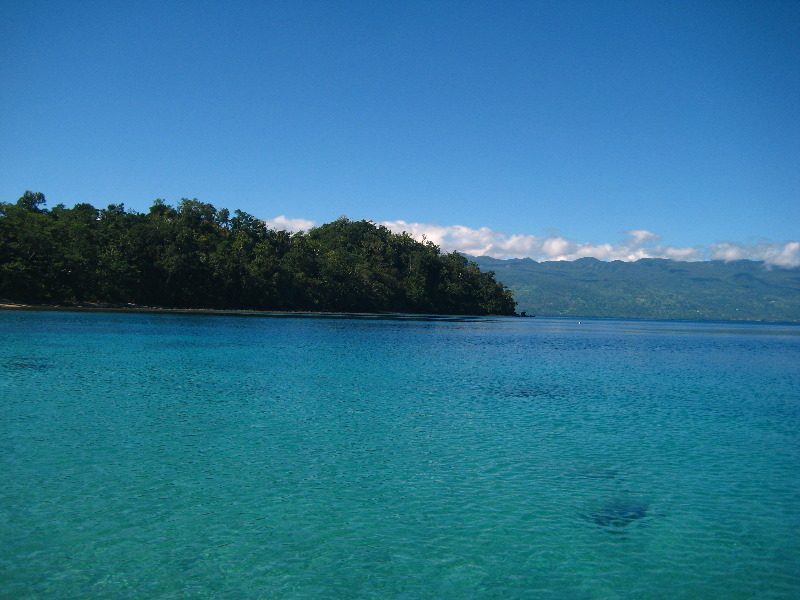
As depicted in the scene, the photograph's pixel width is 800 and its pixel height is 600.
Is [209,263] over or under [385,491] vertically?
over

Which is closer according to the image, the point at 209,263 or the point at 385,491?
the point at 385,491

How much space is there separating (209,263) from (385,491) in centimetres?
10001

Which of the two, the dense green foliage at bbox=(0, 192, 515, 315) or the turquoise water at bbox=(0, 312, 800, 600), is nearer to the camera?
the turquoise water at bbox=(0, 312, 800, 600)

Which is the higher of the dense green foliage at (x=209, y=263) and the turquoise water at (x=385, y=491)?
the dense green foliage at (x=209, y=263)

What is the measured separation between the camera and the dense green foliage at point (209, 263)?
81.7 m

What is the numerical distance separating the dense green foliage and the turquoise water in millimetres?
65465

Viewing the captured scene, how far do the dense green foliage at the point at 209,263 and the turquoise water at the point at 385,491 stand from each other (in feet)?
215

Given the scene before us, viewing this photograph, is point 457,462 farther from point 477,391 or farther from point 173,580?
point 477,391

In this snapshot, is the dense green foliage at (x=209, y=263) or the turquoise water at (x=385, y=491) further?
the dense green foliage at (x=209, y=263)

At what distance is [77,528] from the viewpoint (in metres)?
9.17

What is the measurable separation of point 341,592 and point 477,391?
18.6 metres

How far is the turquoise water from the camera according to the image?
8.09 metres

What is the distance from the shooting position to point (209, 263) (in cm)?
10456

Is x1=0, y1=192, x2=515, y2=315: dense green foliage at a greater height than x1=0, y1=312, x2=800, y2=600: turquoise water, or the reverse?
x1=0, y1=192, x2=515, y2=315: dense green foliage
